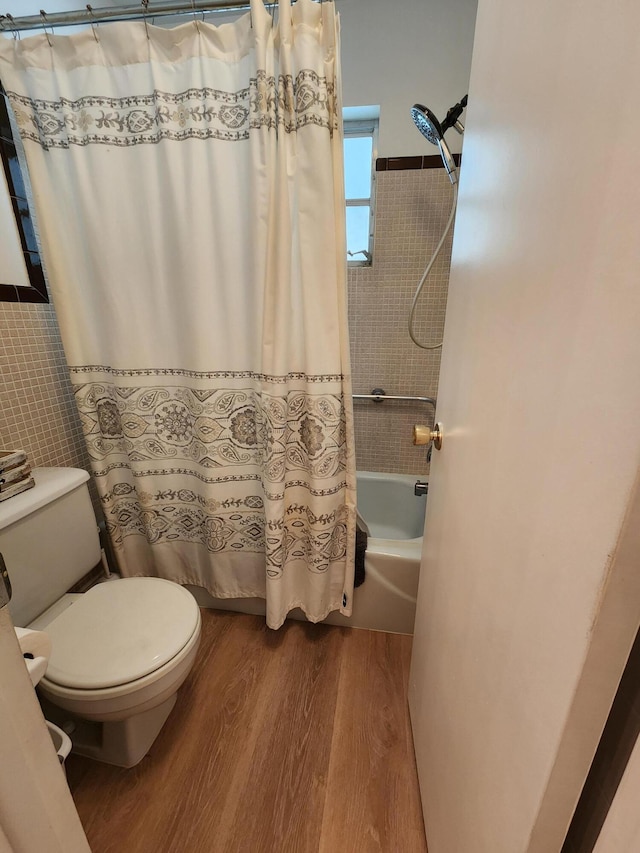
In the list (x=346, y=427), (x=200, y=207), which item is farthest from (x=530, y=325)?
(x=200, y=207)

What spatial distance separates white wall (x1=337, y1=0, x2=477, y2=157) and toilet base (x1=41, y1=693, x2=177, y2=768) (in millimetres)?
2418

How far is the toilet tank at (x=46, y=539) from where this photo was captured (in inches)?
38.0

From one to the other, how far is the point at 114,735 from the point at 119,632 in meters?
0.32

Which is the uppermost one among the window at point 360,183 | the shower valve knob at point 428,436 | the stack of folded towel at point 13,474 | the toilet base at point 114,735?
the window at point 360,183

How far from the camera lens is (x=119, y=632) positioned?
987mm

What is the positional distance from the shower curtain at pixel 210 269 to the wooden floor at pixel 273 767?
0.23 meters

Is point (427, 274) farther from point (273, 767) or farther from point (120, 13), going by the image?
point (273, 767)

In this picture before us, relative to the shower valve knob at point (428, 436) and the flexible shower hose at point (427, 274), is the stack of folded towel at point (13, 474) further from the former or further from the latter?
the flexible shower hose at point (427, 274)

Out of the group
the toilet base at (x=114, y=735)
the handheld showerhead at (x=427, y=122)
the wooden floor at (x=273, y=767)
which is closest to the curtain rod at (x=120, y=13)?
the handheld showerhead at (x=427, y=122)

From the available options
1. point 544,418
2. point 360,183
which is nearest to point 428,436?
point 544,418

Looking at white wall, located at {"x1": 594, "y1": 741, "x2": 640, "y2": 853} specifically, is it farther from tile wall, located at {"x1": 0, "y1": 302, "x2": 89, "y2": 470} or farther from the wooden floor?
tile wall, located at {"x1": 0, "y1": 302, "x2": 89, "y2": 470}

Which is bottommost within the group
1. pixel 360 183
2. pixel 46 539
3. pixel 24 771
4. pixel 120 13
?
pixel 46 539

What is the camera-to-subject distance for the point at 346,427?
47.3 inches

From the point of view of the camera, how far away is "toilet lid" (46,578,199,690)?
34.6 inches
